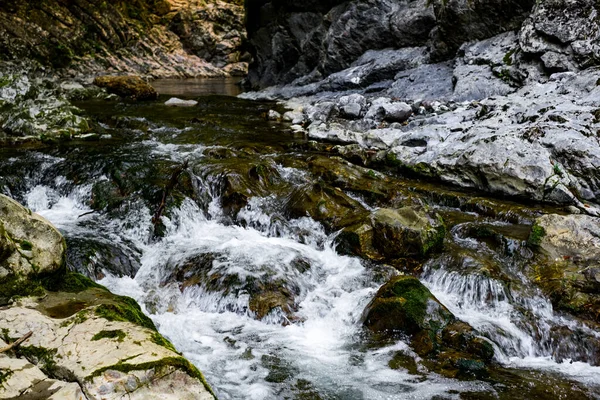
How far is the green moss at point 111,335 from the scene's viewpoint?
9.60 ft

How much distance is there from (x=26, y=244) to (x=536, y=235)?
616cm

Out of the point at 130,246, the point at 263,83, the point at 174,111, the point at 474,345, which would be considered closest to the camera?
the point at 474,345

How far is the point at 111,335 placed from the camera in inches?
117

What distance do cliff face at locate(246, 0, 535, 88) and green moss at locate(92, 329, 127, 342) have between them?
51.4ft

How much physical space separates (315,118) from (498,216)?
851 centimetres

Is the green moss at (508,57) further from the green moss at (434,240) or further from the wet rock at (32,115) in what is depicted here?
the wet rock at (32,115)

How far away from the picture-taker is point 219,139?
11.9m

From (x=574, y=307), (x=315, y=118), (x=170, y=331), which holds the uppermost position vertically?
(x=315, y=118)

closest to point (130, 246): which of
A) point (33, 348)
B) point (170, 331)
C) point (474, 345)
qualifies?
point (170, 331)

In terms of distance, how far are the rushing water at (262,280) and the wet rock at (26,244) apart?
1620 millimetres

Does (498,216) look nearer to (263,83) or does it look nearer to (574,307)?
(574,307)

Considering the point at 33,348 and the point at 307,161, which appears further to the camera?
the point at 307,161

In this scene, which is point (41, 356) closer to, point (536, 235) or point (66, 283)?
point (66, 283)

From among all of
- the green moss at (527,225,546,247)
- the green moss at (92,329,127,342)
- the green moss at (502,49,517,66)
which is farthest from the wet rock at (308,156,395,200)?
the green moss at (502,49,517,66)
